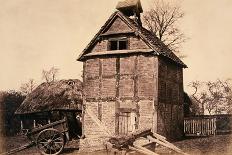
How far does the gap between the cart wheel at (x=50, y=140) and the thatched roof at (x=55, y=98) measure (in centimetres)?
618

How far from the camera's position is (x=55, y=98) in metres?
28.6

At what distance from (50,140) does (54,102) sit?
767cm

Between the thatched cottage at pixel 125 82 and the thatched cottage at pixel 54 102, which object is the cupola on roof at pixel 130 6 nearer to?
the thatched cottage at pixel 125 82

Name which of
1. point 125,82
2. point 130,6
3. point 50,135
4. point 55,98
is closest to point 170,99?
point 125,82

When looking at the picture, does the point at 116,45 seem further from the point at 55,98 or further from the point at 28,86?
the point at 28,86

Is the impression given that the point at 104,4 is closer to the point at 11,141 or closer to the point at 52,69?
the point at 11,141

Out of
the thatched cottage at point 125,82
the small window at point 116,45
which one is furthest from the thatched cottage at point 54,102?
the small window at point 116,45

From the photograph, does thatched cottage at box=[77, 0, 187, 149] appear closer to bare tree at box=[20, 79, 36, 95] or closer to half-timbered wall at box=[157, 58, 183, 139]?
half-timbered wall at box=[157, 58, 183, 139]

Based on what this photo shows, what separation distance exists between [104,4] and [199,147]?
9254mm

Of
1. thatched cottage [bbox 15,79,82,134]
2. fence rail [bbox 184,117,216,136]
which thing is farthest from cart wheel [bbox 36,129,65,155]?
fence rail [bbox 184,117,216,136]

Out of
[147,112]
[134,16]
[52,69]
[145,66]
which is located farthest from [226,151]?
[52,69]

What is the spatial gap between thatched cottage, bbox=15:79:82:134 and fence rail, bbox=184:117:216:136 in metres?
8.34

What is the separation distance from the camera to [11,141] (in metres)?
30.0

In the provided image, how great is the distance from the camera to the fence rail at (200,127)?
26.5 m
